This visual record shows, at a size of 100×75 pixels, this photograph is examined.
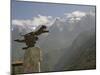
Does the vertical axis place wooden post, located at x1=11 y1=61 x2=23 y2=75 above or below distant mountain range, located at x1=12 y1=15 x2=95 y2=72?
below

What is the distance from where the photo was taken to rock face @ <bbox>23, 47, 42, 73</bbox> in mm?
2832

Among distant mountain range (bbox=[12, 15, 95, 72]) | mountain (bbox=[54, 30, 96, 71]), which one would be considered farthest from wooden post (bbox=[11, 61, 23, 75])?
mountain (bbox=[54, 30, 96, 71])

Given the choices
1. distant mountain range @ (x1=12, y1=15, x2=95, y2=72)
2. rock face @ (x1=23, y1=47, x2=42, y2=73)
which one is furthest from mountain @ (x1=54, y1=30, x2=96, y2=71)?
rock face @ (x1=23, y1=47, x2=42, y2=73)

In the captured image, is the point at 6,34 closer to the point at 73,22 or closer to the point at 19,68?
the point at 19,68

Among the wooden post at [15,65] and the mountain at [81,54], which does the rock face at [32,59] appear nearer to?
the wooden post at [15,65]

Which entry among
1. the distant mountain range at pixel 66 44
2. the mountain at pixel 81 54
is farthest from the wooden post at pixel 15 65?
the mountain at pixel 81 54

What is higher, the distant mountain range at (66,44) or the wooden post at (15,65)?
the distant mountain range at (66,44)

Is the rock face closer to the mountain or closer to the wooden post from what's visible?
the wooden post

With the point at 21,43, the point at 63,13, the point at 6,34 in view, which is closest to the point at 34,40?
the point at 21,43

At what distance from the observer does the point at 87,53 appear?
10.2 ft

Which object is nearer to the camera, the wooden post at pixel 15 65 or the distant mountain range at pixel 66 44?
the wooden post at pixel 15 65

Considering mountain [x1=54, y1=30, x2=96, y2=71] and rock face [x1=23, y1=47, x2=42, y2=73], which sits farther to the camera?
mountain [x1=54, y1=30, x2=96, y2=71]

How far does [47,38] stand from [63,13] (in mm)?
417

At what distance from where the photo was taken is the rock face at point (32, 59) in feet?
9.29
